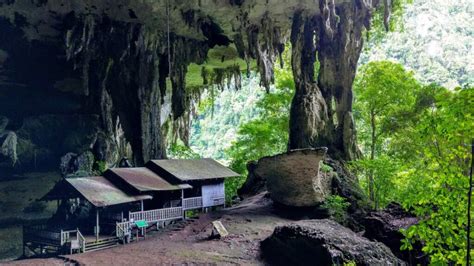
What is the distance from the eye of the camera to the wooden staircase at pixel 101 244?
1528cm

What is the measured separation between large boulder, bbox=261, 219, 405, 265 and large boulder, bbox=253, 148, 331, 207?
3.81m

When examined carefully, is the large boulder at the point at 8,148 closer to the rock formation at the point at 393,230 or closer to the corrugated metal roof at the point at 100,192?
the corrugated metal roof at the point at 100,192

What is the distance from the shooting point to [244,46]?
89.9 feet

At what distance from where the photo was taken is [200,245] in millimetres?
16125

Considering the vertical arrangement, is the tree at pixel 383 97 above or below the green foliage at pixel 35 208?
above

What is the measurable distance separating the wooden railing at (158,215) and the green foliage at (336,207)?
6549 millimetres

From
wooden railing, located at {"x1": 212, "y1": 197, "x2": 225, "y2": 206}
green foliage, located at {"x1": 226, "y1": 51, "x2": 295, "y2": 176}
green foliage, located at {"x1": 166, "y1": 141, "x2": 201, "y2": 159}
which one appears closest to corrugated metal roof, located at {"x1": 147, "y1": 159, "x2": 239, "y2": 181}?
wooden railing, located at {"x1": 212, "y1": 197, "x2": 225, "y2": 206}

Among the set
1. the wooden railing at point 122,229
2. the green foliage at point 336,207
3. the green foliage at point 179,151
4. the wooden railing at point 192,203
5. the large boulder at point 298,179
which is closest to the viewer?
the wooden railing at point 122,229

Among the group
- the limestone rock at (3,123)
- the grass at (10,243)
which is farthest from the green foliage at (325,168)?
the limestone rock at (3,123)

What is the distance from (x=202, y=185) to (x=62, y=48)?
1244 centimetres

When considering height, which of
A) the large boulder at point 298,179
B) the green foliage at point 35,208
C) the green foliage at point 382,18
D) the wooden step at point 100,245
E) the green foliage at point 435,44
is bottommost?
the green foliage at point 35,208

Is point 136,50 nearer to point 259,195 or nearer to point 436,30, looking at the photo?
point 259,195

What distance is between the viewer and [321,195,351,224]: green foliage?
762 inches

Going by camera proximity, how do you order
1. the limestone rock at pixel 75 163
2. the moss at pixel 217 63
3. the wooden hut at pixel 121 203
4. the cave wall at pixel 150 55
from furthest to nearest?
the moss at pixel 217 63 → the limestone rock at pixel 75 163 → the cave wall at pixel 150 55 → the wooden hut at pixel 121 203
